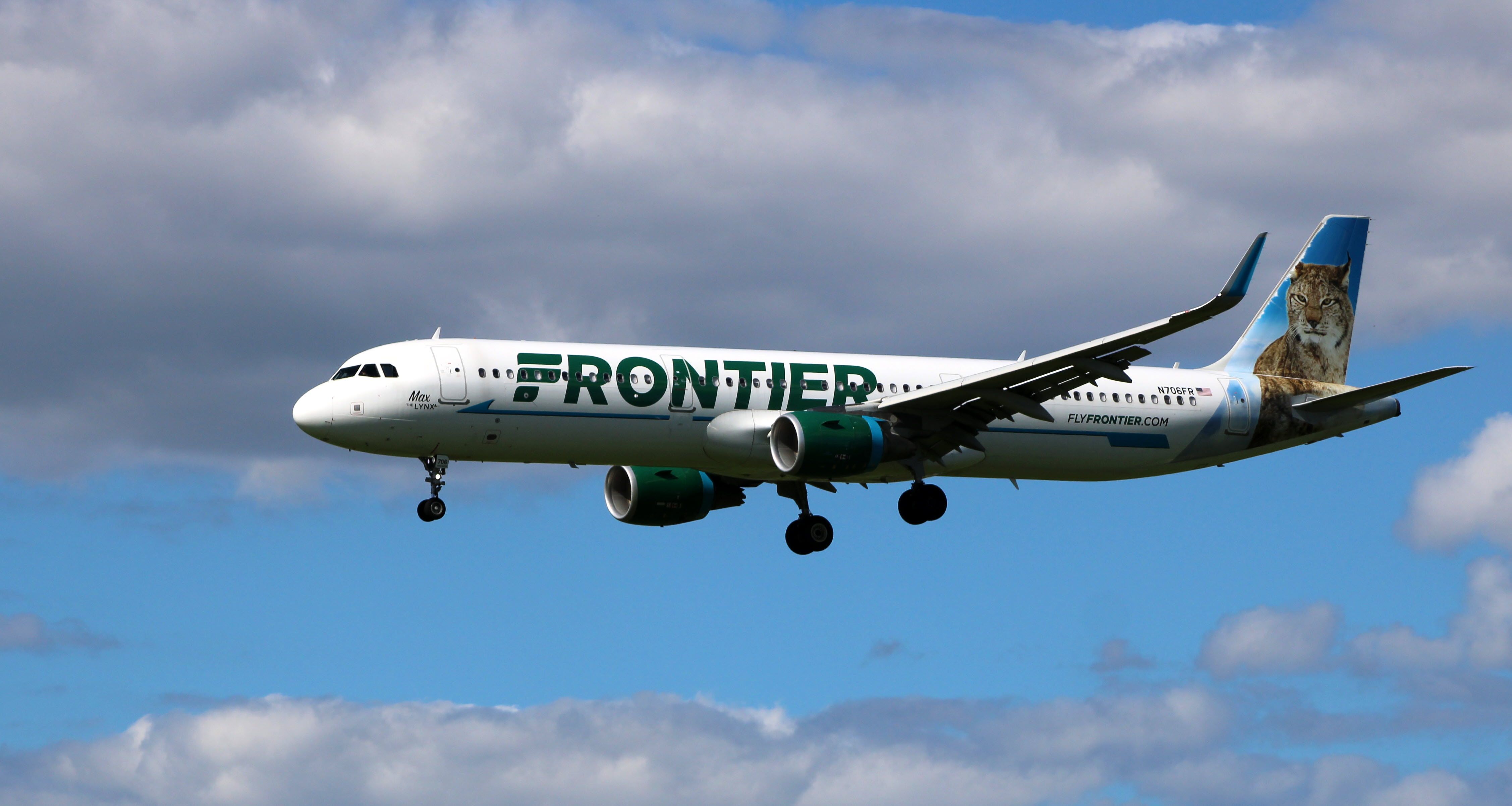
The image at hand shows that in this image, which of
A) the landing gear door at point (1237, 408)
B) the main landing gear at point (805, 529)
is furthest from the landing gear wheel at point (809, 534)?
the landing gear door at point (1237, 408)

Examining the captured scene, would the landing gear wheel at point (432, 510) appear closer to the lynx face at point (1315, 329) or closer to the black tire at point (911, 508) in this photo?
the black tire at point (911, 508)

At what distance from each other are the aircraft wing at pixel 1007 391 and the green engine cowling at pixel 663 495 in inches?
273

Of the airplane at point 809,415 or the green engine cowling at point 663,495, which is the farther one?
the green engine cowling at point 663,495

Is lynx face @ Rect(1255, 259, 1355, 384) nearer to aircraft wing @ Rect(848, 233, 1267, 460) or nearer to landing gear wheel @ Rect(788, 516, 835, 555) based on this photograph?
aircraft wing @ Rect(848, 233, 1267, 460)

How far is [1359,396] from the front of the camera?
5047 cm

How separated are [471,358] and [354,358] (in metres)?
2.96

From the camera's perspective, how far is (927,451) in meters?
46.1

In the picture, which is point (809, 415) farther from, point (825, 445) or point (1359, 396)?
point (1359, 396)

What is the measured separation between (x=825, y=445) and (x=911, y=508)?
4.64 m

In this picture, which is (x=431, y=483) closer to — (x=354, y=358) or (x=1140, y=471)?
(x=354, y=358)

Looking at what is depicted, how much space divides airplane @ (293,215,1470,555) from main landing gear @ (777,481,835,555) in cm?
5

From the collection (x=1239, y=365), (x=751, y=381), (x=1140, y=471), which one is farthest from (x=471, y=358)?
(x=1239, y=365)

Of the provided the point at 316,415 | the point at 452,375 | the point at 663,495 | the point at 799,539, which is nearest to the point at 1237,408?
the point at 799,539

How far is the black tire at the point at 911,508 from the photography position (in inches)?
1837
